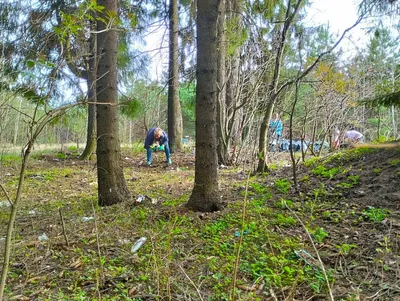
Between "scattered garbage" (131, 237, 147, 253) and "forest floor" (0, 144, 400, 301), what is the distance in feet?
0.14

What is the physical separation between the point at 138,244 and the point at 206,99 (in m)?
1.67

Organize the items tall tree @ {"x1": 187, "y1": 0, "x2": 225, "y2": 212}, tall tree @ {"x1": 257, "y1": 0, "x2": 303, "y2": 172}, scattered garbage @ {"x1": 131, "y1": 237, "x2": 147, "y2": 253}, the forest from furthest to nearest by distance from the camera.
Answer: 1. tall tree @ {"x1": 257, "y1": 0, "x2": 303, "y2": 172}
2. tall tree @ {"x1": 187, "y1": 0, "x2": 225, "y2": 212}
3. scattered garbage @ {"x1": 131, "y1": 237, "x2": 147, "y2": 253}
4. the forest

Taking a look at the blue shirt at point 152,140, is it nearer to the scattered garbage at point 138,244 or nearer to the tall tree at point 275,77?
the tall tree at point 275,77

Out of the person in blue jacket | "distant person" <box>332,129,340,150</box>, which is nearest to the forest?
"distant person" <box>332,129,340,150</box>

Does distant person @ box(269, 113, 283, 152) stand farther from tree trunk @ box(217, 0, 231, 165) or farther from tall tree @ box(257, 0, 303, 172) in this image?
tree trunk @ box(217, 0, 231, 165)

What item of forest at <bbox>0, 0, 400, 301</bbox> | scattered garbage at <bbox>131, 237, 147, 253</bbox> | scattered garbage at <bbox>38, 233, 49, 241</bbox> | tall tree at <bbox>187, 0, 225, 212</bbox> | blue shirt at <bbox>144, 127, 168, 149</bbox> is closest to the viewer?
forest at <bbox>0, 0, 400, 301</bbox>

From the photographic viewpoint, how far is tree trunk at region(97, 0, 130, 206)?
380cm

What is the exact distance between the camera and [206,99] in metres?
3.39

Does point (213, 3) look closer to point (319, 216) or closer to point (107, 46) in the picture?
point (107, 46)

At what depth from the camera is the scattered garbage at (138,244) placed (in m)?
2.65

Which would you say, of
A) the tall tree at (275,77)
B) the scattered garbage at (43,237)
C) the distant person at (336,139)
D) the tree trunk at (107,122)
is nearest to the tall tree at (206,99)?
the tree trunk at (107,122)

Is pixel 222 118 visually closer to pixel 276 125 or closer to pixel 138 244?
pixel 276 125

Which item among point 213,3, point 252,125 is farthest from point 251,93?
point 213,3

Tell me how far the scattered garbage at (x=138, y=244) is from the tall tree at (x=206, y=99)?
0.83 meters
